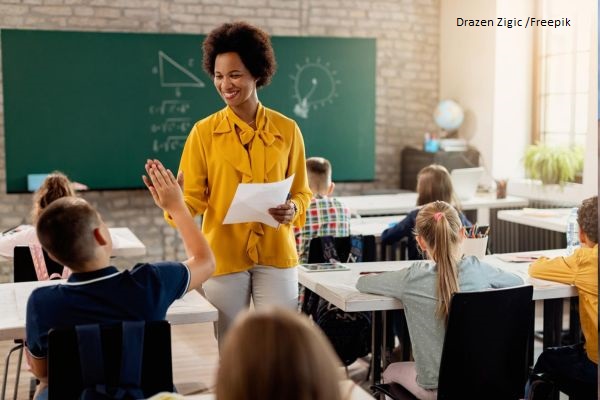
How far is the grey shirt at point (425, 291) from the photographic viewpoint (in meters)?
2.82

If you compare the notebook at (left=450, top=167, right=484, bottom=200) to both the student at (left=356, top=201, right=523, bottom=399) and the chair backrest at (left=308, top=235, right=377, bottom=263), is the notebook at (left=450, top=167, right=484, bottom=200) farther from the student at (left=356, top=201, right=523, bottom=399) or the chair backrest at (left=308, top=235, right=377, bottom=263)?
the student at (left=356, top=201, right=523, bottom=399)

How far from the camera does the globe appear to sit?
7488 mm

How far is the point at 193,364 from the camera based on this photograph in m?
4.78

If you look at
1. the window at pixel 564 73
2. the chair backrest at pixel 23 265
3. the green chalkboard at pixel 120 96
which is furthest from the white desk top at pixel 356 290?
the green chalkboard at pixel 120 96

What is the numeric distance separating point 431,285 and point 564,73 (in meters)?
4.63

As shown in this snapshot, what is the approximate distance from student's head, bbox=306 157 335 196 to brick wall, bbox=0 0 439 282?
9.55ft

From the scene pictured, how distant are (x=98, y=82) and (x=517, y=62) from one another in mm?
3482

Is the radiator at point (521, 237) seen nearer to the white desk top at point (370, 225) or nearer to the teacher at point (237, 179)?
the white desk top at point (370, 225)

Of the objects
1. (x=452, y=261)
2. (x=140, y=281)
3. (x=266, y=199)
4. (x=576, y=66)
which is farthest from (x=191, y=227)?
(x=576, y=66)

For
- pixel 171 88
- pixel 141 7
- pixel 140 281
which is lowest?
pixel 140 281

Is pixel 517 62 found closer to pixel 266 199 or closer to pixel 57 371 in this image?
pixel 266 199

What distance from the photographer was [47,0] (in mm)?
6527

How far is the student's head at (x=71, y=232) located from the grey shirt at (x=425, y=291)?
4.11ft

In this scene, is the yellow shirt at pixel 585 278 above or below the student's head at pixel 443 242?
below
